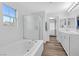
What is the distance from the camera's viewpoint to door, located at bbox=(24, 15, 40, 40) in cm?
723

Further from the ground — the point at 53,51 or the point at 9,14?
the point at 9,14

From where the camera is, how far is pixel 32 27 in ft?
24.1

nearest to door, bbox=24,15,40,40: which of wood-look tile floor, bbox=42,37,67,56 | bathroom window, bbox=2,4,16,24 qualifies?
wood-look tile floor, bbox=42,37,67,56

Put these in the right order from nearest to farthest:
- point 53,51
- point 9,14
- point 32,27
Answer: point 9,14, point 53,51, point 32,27

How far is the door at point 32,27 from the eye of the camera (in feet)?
23.7

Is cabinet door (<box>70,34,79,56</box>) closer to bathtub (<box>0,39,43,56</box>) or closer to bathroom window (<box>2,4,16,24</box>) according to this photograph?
bathtub (<box>0,39,43,56</box>)

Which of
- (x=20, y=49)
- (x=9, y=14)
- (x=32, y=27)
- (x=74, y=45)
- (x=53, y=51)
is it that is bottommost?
(x=53, y=51)

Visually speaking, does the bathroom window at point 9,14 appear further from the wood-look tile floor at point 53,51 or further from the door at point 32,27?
the door at point 32,27

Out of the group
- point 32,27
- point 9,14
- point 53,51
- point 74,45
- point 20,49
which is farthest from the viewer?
point 32,27

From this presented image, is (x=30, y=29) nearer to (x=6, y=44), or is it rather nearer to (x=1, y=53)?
(x=6, y=44)

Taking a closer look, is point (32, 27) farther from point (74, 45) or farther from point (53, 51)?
point (74, 45)

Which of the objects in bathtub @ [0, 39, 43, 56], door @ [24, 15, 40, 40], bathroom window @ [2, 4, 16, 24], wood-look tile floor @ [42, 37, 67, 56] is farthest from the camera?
door @ [24, 15, 40, 40]

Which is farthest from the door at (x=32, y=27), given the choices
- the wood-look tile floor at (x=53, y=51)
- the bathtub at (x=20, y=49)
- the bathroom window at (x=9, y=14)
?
the bathroom window at (x=9, y=14)

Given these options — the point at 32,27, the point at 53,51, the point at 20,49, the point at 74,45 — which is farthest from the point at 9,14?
the point at 32,27
